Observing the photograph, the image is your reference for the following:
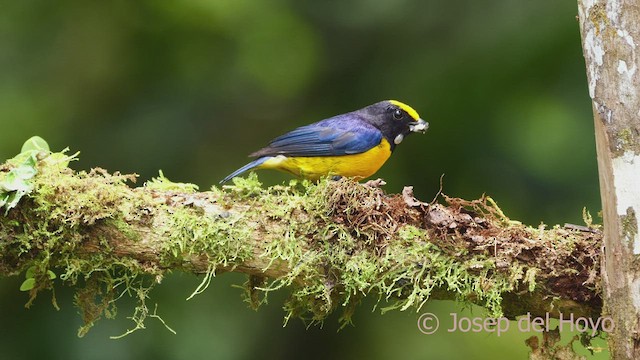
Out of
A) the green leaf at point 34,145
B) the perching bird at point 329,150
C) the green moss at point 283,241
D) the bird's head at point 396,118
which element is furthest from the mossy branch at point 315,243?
the bird's head at point 396,118

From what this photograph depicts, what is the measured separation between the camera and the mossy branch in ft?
11.6

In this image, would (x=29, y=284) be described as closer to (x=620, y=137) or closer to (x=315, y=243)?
(x=315, y=243)

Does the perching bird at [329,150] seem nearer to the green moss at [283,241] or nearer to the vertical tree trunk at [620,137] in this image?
the green moss at [283,241]

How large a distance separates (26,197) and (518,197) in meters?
3.35

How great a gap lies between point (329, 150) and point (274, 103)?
159cm

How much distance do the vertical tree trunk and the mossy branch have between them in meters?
0.33

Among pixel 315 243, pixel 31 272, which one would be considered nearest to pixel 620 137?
pixel 315 243

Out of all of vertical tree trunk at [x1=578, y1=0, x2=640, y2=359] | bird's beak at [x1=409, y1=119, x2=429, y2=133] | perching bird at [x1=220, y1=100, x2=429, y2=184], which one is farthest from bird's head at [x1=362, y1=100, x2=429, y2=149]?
vertical tree trunk at [x1=578, y1=0, x2=640, y2=359]

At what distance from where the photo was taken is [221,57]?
6301 millimetres

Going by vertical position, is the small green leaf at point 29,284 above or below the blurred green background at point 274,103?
below

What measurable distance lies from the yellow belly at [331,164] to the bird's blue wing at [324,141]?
4 cm

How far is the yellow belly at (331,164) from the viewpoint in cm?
502

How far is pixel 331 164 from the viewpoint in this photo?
16.5 feet

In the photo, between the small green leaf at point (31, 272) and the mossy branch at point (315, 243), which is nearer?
the mossy branch at point (315, 243)
